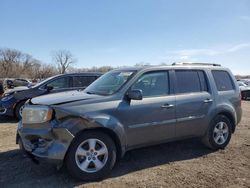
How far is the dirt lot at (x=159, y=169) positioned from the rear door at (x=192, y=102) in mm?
567

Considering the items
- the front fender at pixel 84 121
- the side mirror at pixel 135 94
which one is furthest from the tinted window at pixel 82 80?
the front fender at pixel 84 121

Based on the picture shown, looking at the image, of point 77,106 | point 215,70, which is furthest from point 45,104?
point 215,70

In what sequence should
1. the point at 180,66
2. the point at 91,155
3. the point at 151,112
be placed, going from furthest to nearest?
the point at 180,66 → the point at 151,112 → the point at 91,155

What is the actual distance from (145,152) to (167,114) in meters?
1.11

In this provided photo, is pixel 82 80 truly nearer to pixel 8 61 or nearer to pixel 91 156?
pixel 91 156

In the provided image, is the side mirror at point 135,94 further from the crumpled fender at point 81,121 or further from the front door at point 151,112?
the crumpled fender at point 81,121

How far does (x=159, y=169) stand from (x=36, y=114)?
2.24 meters

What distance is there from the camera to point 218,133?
630 cm

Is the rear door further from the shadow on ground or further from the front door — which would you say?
the shadow on ground

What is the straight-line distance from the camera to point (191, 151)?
621cm

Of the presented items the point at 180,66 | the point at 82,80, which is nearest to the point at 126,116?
the point at 180,66

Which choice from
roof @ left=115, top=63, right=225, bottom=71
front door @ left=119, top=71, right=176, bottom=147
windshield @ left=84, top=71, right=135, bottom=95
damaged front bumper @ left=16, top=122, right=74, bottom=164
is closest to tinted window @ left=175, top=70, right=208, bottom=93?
roof @ left=115, top=63, right=225, bottom=71

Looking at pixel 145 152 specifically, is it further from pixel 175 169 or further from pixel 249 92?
pixel 249 92

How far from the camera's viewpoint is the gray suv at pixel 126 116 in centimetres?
446
